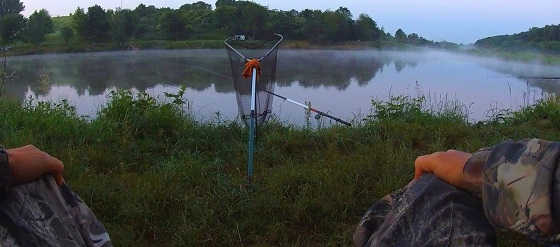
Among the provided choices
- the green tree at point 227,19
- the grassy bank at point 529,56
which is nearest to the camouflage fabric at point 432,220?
the green tree at point 227,19

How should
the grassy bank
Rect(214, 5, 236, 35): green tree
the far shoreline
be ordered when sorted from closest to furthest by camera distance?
1. Rect(214, 5, 236, 35): green tree
2. the grassy bank
3. the far shoreline

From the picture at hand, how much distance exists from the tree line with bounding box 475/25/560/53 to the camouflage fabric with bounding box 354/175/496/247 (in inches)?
481

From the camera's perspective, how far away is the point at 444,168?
4.77 feet

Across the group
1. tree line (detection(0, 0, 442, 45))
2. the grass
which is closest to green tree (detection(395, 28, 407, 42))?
tree line (detection(0, 0, 442, 45))

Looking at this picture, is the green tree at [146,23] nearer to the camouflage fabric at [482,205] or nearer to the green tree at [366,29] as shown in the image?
the green tree at [366,29]

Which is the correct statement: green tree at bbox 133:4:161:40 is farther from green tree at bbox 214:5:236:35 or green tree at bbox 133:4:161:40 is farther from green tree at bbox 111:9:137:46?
green tree at bbox 214:5:236:35

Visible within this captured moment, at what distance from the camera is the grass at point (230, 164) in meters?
2.83

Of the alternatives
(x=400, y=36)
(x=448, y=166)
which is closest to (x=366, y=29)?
(x=400, y=36)

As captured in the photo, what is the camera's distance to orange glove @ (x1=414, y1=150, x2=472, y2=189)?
54.7 inches

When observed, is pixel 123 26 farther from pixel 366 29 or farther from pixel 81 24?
pixel 366 29

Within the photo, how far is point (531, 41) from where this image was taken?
13.0m

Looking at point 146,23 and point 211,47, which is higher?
point 146,23

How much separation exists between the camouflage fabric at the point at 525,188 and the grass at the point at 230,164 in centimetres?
164

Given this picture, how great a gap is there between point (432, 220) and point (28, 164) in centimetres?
131
